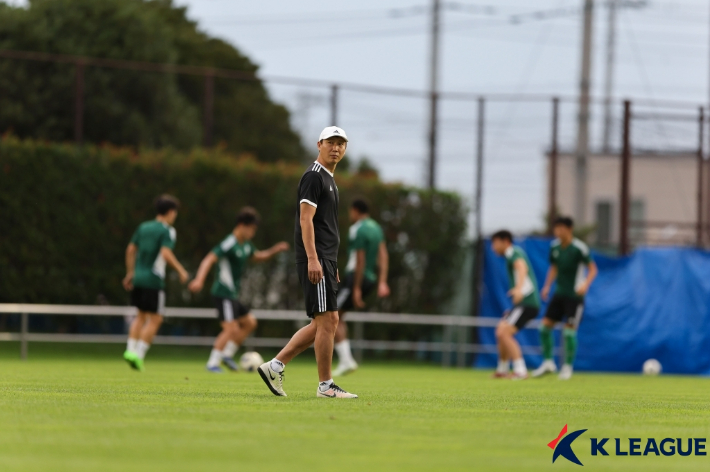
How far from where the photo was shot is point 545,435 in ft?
19.3

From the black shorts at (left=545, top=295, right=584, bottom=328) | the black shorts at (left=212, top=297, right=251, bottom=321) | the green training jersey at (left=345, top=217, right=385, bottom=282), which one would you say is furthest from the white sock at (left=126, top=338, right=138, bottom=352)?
the black shorts at (left=545, top=295, right=584, bottom=328)

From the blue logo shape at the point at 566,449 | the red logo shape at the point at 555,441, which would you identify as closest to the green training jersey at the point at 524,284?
the red logo shape at the point at 555,441

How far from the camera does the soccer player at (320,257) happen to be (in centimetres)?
805

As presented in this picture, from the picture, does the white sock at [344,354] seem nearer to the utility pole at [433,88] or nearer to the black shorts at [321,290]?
the black shorts at [321,290]

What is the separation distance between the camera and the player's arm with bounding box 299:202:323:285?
794 cm

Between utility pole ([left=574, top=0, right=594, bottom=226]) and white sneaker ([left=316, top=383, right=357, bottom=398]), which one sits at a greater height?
utility pole ([left=574, top=0, right=594, bottom=226])

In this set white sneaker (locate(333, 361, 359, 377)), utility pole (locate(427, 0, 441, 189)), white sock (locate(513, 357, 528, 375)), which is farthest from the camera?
utility pole (locate(427, 0, 441, 189))

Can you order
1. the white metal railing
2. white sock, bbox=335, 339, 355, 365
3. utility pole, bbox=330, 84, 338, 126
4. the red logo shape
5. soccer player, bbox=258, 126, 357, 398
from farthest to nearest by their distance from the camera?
utility pole, bbox=330, 84, 338, 126 → the white metal railing → white sock, bbox=335, 339, 355, 365 → soccer player, bbox=258, 126, 357, 398 → the red logo shape

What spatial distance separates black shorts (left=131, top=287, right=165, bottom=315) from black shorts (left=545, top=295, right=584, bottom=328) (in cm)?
522

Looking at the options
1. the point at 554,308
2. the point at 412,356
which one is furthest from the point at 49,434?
the point at 412,356

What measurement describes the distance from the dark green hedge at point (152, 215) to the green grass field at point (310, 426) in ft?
28.3

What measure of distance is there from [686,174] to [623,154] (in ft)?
70.6

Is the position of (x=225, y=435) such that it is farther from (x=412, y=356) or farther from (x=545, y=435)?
(x=412, y=356)

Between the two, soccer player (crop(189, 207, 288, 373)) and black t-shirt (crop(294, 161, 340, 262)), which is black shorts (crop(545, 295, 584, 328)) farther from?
black t-shirt (crop(294, 161, 340, 262))
